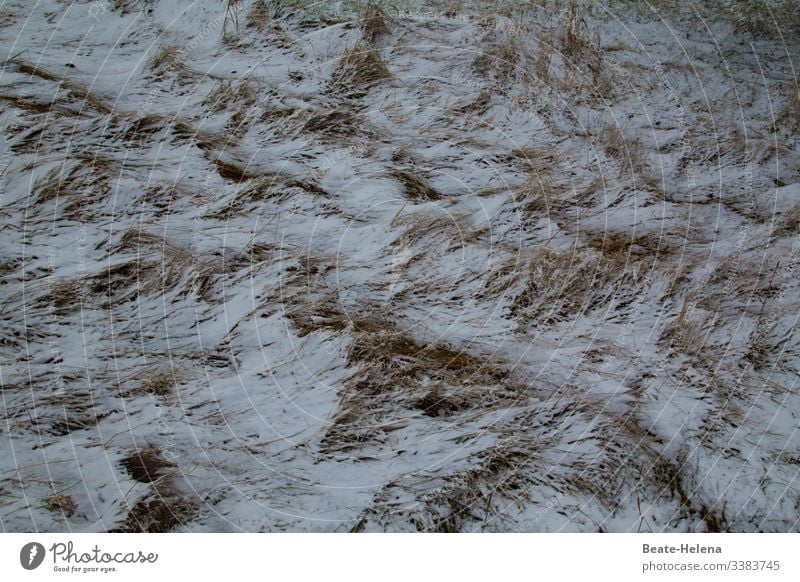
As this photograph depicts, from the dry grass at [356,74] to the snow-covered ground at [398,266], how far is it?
0.05ft

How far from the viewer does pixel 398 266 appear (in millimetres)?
3359

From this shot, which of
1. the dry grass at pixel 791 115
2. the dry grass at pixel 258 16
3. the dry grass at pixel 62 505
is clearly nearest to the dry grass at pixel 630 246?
the dry grass at pixel 791 115

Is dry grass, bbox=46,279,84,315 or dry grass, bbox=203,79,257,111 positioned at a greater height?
dry grass, bbox=203,79,257,111

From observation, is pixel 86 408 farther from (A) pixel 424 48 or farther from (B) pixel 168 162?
(A) pixel 424 48

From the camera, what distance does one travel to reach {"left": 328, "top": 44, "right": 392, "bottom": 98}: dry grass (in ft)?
12.4

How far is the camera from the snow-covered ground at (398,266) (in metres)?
2.86

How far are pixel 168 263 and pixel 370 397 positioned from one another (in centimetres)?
106

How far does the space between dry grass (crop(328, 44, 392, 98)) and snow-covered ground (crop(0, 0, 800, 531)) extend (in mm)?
15

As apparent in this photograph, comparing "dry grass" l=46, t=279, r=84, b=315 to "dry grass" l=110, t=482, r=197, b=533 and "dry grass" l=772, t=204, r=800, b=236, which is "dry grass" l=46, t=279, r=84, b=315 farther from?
"dry grass" l=772, t=204, r=800, b=236

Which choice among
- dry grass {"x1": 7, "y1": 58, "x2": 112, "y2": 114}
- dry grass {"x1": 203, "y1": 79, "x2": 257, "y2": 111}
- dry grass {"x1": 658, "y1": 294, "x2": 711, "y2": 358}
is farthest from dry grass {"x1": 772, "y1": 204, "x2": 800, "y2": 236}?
dry grass {"x1": 7, "y1": 58, "x2": 112, "y2": 114}

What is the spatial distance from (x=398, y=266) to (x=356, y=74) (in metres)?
1.06

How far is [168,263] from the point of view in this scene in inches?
131

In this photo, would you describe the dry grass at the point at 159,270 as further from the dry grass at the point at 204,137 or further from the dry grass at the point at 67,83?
the dry grass at the point at 67,83

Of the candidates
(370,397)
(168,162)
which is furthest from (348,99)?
(370,397)
